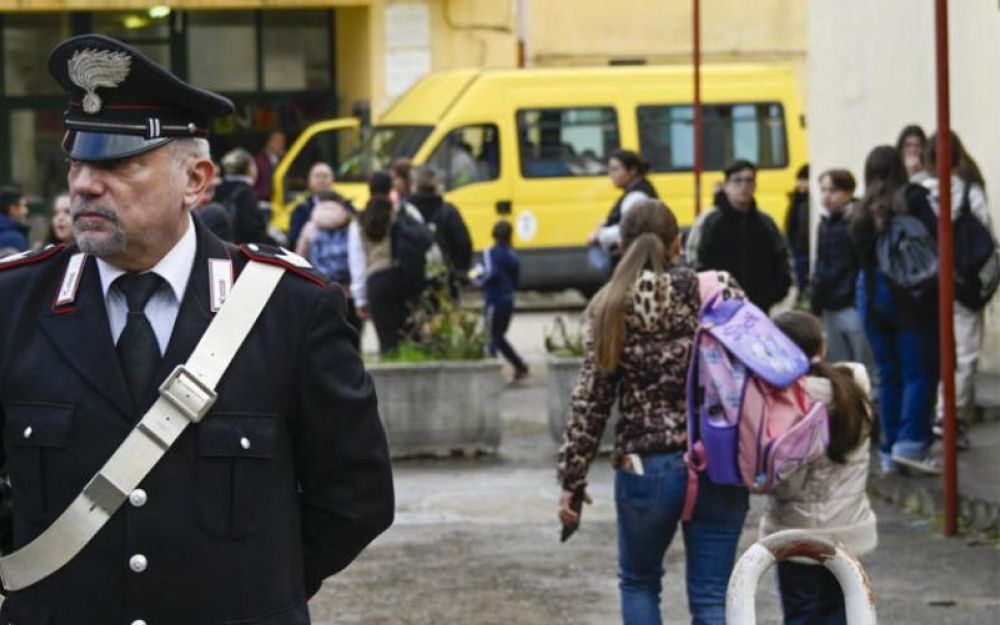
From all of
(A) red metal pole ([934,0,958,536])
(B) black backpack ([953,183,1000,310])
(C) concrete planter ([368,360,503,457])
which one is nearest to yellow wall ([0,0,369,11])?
(C) concrete planter ([368,360,503,457])

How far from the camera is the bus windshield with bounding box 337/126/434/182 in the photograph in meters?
23.5

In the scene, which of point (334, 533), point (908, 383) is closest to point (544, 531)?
point (908, 383)

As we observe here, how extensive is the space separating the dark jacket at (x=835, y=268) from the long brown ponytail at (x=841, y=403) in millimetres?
5427

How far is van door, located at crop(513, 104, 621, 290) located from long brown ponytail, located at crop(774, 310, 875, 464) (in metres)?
15.8

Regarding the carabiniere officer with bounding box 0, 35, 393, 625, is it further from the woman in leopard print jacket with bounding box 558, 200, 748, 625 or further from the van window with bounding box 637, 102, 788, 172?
the van window with bounding box 637, 102, 788, 172

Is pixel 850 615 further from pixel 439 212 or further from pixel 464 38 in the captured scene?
pixel 464 38

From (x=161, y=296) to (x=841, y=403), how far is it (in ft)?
12.0

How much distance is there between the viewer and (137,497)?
4.21 meters

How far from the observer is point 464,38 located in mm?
31312

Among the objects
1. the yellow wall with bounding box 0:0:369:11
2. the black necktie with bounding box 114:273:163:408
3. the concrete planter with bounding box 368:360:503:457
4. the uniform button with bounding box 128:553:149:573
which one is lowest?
the concrete planter with bounding box 368:360:503:457

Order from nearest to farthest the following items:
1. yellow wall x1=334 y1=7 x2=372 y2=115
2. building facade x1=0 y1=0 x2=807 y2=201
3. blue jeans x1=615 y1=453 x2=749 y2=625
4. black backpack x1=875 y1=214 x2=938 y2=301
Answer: blue jeans x1=615 y1=453 x2=749 y2=625
black backpack x1=875 y1=214 x2=938 y2=301
building facade x1=0 y1=0 x2=807 y2=201
yellow wall x1=334 y1=7 x2=372 y2=115

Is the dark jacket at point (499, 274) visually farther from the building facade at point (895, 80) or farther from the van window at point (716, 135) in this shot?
the van window at point (716, 135)

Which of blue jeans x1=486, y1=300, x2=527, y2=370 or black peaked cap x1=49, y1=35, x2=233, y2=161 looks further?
blue jeans x1=486, y1=300, x2=527, y2=370

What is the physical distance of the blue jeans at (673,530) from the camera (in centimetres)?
742
